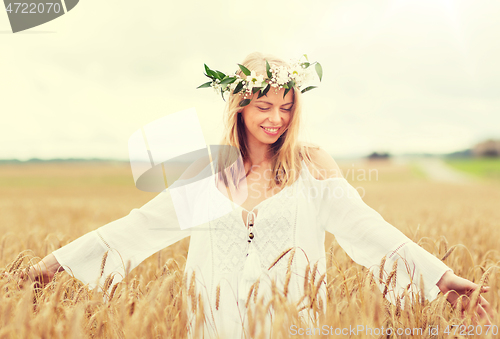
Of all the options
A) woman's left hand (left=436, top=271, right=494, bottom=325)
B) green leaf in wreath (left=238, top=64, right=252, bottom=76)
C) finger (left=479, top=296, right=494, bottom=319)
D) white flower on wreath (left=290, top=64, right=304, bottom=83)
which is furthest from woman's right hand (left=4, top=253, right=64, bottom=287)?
finger (left=479, top=296, right=494, bottom=319)

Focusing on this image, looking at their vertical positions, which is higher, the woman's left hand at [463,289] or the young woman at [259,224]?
the young woman at [259,224]

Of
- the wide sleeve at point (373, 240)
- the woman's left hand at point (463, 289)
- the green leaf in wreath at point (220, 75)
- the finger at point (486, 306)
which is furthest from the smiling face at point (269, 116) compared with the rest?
the finger at point (486, 306)

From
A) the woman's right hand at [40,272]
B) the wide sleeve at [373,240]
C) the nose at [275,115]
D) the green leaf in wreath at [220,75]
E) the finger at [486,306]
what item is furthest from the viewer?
the green leaf in wreath at [220,75]

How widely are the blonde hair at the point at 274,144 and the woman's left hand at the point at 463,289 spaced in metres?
0.86

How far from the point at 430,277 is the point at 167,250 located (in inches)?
92.2

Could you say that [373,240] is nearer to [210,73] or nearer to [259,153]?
[259,153]

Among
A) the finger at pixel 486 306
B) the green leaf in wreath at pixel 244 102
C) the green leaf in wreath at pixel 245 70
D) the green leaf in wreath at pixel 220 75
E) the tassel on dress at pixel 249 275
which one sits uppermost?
the green leaf in wreath at pixel 220 75

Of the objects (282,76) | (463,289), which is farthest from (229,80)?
(463,289)

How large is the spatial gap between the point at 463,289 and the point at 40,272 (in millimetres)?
2023

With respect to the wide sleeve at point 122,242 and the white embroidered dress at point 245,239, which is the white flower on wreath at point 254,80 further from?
the wide sleeve at point 122,242

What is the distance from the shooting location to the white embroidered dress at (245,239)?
5.55 feet

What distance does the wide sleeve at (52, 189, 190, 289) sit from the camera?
5.84 feet

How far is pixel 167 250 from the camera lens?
3.21 metres

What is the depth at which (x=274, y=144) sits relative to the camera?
206 centimetres
